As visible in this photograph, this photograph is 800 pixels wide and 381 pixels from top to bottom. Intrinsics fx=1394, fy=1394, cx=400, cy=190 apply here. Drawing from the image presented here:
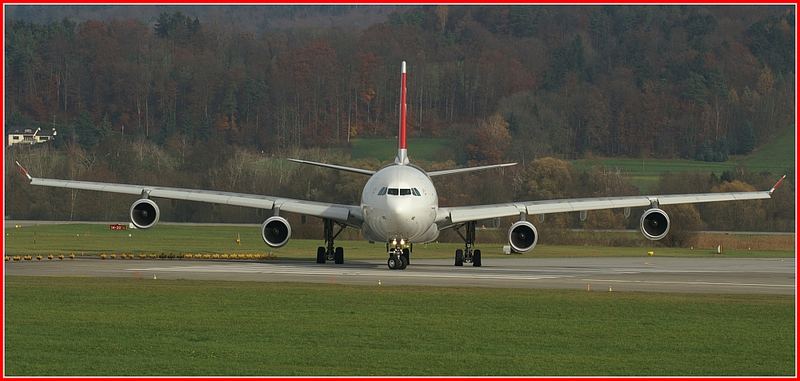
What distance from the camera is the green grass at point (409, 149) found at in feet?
342

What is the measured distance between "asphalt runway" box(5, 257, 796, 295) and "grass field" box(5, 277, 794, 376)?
3.30 m

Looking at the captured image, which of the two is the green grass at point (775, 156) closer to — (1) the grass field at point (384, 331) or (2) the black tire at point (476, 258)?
(2) the black tire at point (476, 258)

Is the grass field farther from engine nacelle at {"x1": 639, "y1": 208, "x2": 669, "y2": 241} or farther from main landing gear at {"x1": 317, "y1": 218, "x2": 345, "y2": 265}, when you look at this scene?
engine nacelle at {"x1": 639, "y1": 208, "x2": 669, "y2": 241}

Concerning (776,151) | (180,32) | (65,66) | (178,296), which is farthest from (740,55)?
(178,296)

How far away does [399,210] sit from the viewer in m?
42.9

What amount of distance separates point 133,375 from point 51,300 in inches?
435

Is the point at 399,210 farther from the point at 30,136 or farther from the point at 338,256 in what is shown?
the point at 30,136

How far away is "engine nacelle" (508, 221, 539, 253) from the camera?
4597 cm

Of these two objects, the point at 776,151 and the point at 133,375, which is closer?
the point at 133,375

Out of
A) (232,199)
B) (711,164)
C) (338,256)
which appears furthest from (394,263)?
(711,164)

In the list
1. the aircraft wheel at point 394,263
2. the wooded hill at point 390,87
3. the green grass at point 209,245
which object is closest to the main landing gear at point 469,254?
the aircraft wheel at point 394,263

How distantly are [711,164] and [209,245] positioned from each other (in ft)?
197

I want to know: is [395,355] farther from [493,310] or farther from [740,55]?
[740,55]

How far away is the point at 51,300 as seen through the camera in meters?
28.9
